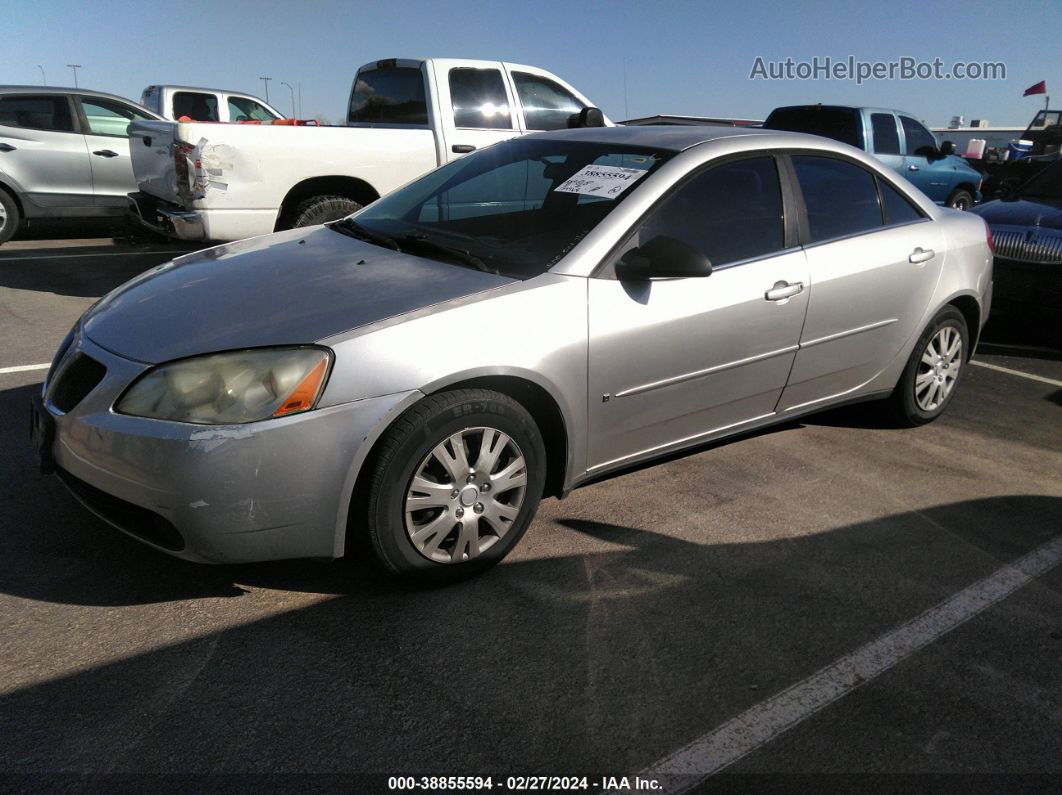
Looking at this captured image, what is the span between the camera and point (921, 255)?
4.43 m

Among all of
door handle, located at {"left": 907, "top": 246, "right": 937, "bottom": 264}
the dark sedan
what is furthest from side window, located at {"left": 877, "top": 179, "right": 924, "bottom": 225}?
the dark sedan

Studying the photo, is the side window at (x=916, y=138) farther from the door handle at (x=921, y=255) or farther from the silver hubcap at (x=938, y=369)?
the door handle at (x=921, y=255)

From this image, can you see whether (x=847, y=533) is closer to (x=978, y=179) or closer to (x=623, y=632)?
(x=623, y=632)

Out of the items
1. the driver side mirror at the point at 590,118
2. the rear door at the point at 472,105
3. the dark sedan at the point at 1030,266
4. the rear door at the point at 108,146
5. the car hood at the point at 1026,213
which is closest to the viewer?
the dark sedan at the point at 1030,266

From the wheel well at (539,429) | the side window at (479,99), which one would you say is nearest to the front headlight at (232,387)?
the wheel well at (539,429)

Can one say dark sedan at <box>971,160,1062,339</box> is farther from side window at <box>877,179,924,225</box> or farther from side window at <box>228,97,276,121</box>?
side window at <box>228,97,276,121</box>

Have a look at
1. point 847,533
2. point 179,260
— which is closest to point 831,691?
point 847,533

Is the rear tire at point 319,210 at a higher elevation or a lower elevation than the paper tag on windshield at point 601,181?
lower

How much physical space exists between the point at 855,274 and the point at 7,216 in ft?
29.9

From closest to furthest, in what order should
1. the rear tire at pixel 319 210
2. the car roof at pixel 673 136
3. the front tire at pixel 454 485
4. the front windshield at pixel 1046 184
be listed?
the front tire at pixel 454 485 → the car roof at pixel 673 136 → the rear tire at pixel 319 210 → the front windshield at pixel 1046 184

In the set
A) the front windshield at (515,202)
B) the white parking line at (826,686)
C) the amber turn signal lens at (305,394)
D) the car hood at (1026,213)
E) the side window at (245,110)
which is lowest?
the white parking line at (826,686)

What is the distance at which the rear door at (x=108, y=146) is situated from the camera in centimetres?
963

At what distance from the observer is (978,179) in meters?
13.9

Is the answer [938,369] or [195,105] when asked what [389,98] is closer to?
[938,369]
